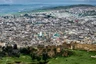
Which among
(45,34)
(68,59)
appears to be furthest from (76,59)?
(45,34)

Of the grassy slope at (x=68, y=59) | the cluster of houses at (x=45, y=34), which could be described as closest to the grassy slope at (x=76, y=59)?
the grassy slope at (x=68, y=59)

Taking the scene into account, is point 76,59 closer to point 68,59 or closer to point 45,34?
point 68,59

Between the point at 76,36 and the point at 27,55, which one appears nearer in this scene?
the point at 27,55

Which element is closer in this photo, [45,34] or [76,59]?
[76,59]

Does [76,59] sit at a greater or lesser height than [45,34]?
greater

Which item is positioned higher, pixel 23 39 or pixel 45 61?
pixel 45 61

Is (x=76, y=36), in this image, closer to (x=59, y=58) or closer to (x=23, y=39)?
(x=23, y=39)

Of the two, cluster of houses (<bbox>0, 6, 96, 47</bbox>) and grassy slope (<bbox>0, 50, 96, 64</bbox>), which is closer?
grassy slope (<bbox>0, 50, 96, 64</bbox>)

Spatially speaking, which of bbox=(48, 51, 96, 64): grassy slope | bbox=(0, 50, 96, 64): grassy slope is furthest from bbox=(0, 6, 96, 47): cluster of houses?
bbox=(48, 51, 96, 64): grassy slope

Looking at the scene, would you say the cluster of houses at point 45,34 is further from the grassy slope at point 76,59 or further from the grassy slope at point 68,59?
the grassy slope at point 76,59

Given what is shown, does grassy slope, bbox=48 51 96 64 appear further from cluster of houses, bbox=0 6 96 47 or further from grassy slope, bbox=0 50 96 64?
cluster of houses, bbox=0 6 96 47

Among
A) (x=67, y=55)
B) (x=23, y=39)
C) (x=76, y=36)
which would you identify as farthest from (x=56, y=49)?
(x=76, y=36)
